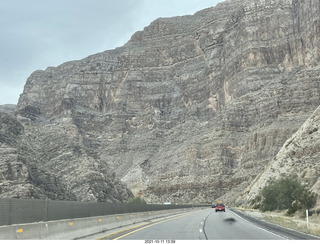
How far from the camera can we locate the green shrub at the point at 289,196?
3372 cm

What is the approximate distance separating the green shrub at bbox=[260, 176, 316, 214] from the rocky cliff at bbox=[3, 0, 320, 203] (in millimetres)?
26231

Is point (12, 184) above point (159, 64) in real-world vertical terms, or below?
below

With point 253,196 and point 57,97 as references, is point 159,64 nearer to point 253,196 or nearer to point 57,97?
point 57,97

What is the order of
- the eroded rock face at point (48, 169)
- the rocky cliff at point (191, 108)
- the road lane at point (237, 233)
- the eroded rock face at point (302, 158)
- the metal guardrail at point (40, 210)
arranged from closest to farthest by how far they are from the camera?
the metal guardrail at point (40, 210), the road lane at point (237, 233), the eroded rock face at point (48, 169), the eroded rock face at point (302, 158), the rocky cliff at point (191, 108)

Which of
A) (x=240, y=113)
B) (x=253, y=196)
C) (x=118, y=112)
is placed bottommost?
(x=253, y=196)

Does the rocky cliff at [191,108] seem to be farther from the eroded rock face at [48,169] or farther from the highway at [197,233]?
the highway at [197,233]

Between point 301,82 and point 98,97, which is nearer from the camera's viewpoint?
point 301,82

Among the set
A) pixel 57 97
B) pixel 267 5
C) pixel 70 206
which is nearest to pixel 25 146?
pixel 70 206

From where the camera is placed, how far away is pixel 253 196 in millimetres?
74562

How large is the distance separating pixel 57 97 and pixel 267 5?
9876 centimetres

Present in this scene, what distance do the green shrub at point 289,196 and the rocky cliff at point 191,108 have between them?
26231mm

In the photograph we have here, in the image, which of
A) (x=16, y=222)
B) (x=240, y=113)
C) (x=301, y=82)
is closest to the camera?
(x=16, y=222)

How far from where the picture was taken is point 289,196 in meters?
45.2

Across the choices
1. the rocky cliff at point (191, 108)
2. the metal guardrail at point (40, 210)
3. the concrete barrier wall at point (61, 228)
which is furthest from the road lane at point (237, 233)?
the rocky cliff at point (191, 108)
